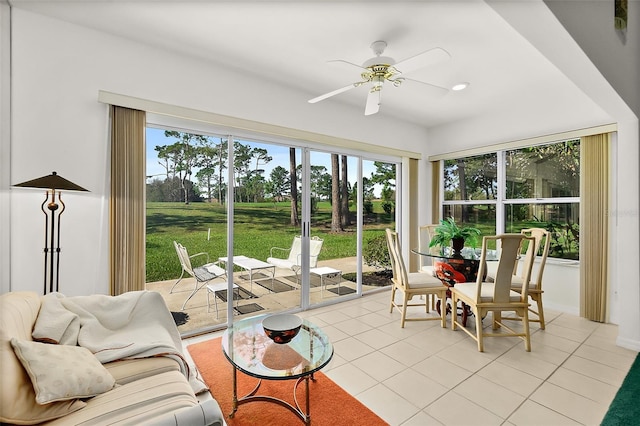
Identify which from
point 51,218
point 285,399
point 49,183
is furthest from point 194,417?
point 51,218

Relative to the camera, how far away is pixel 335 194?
13.9 feet

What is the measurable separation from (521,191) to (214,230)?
4131 millimetres

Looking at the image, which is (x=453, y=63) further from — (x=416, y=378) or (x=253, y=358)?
(x=253, y=358)

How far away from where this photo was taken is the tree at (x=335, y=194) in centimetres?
421

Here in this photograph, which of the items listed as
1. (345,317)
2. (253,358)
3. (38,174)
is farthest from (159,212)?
(345,317)

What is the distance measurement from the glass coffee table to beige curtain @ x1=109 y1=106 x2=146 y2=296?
111cm

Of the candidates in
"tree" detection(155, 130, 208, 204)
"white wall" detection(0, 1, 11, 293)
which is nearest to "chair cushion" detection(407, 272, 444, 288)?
"tree" detection(155, 130, 208, 204)

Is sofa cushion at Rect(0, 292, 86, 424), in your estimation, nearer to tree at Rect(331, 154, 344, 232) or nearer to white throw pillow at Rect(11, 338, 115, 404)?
white throw pillow at Rect(11, 338, 115, 404)

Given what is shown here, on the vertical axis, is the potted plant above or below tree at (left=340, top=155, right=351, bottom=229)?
below

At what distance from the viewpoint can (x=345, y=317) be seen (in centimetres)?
361

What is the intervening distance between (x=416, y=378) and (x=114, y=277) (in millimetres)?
2572

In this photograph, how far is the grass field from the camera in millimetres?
2973

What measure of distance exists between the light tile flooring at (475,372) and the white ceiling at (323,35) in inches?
105

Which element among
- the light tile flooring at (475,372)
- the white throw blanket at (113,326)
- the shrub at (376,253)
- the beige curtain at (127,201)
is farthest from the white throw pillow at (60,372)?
the shrub at (376,253)
